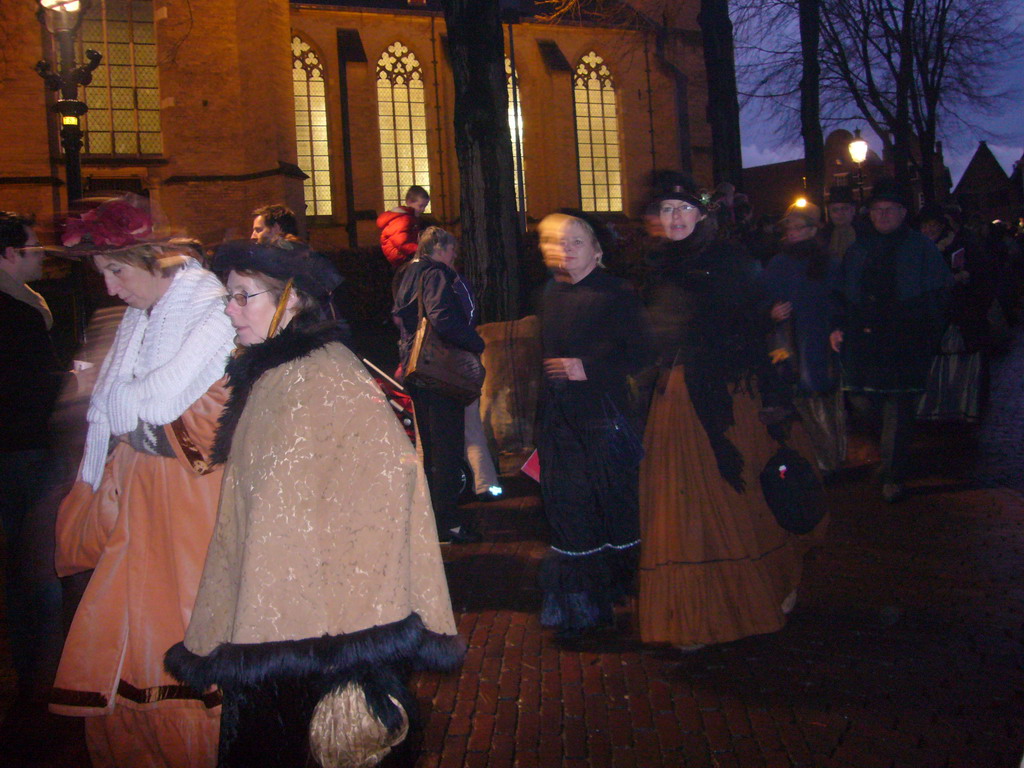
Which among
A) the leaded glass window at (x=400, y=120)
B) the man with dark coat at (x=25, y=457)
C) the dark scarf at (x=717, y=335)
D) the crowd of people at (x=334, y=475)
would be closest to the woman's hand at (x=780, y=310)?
the crowd of people at (x=334, y=475)

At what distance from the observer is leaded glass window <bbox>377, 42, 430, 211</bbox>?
2981 centimetres

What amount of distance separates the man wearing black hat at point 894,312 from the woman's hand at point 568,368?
136 inches

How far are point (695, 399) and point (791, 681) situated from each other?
123cm

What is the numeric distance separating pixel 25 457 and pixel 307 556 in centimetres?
217

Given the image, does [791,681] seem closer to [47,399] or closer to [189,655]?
[189,655]

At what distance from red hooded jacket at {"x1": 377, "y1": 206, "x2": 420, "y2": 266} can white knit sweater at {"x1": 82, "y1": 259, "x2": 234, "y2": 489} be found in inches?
127

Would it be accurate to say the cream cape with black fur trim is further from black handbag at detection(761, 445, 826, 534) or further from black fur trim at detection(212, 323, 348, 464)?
black handbag at detection(761, 445, 826, 534)

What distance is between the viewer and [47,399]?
4293 mm

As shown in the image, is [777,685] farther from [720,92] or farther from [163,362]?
[720,92]

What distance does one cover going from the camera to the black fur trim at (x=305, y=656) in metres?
2.77

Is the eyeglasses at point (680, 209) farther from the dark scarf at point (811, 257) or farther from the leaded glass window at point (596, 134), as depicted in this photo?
the leaded glass window at point (596, 134)

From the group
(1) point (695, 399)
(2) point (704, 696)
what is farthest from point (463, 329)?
(2) point (704, 696)

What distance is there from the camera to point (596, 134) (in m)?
32.5

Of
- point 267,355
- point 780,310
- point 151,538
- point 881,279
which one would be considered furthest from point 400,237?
point 267,355
